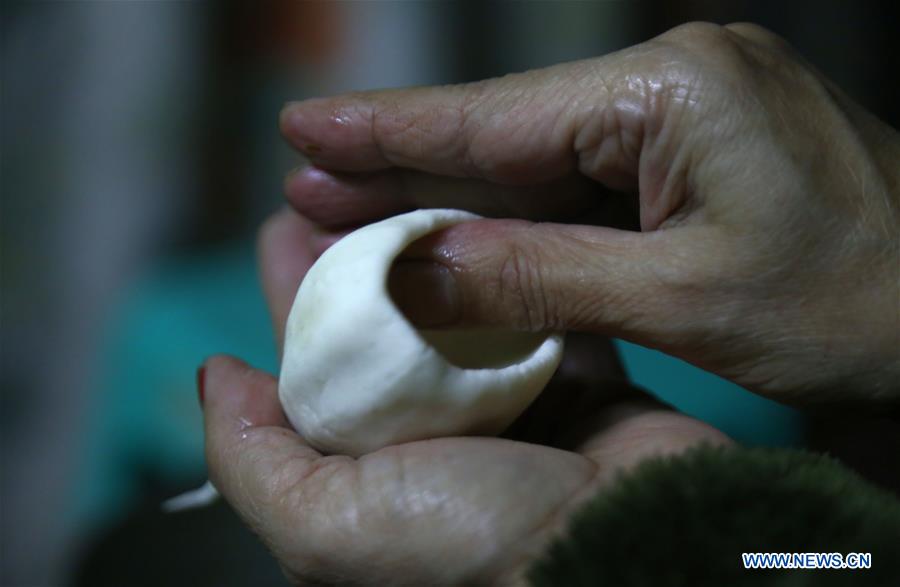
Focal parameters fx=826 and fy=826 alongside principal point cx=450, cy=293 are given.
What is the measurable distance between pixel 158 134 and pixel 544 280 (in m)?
1.44

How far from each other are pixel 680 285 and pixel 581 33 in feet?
4.20

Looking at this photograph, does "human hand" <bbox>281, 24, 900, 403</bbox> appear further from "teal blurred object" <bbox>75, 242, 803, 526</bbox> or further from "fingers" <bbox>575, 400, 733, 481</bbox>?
"teal blurred object" <bbox>75, 242, 803, 526</bbox>

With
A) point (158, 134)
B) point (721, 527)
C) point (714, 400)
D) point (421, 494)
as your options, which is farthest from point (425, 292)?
point (158, 134)

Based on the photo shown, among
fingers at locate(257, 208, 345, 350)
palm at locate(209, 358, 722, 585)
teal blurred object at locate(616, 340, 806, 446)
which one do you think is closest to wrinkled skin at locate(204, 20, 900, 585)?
palm at locate(209, 358, 722, 585)

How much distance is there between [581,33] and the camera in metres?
1.85

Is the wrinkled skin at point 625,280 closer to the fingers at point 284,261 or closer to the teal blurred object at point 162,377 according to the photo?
the fingers at point 284,261

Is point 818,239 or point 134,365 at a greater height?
point 818,239

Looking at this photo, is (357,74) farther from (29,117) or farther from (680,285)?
(680,285)

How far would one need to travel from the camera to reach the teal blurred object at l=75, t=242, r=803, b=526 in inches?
58.1

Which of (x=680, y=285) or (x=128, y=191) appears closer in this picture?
(x=680, y=285)

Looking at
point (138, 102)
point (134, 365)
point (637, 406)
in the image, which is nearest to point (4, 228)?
point (138, 102)

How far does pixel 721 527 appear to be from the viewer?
20.7 inches

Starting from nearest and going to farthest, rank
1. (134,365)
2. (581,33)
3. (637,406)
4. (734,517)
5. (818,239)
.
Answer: (734,517), (818,239), (637,406), (134,365), (581,33)

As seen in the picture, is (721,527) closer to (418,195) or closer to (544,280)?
(544,280)
